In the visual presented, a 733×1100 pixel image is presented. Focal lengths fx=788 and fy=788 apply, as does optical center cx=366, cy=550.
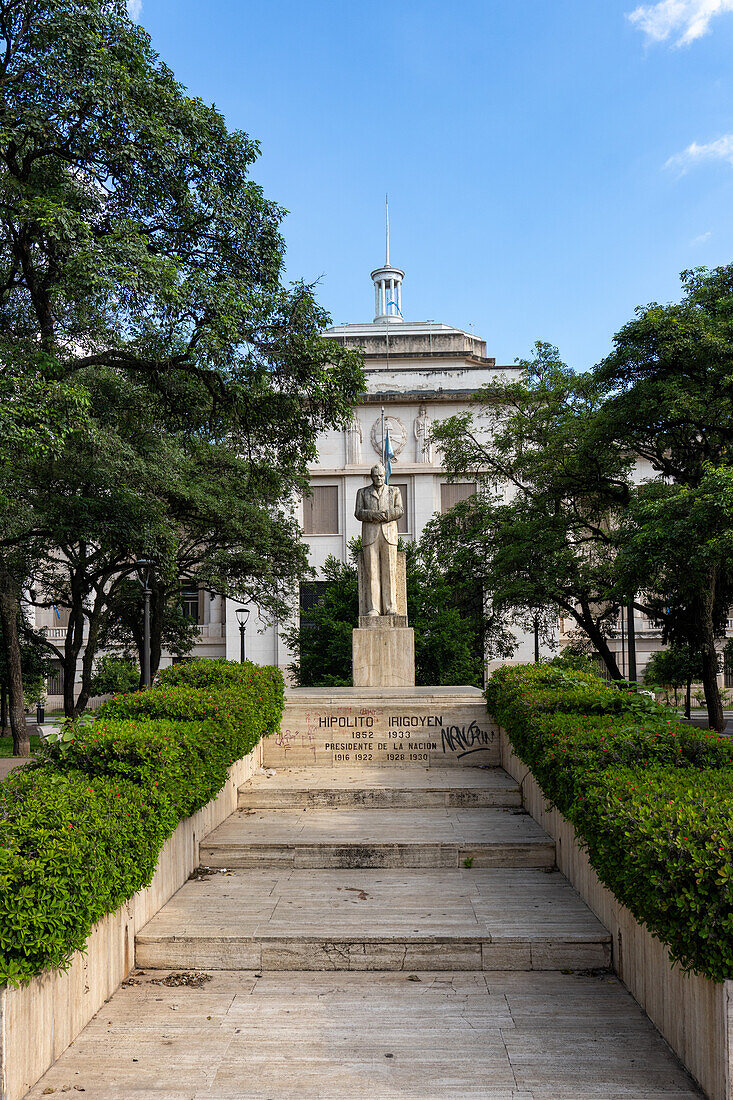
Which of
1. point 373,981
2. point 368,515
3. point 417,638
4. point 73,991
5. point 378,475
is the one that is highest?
point 378,475

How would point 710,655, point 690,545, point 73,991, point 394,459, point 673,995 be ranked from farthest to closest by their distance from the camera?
point 394,459 → point 710,655 → point 690,545 → point 73,991 → point 673,995

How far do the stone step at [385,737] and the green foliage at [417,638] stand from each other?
10970mm

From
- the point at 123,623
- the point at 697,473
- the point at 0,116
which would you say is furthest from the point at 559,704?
the point at 123,623

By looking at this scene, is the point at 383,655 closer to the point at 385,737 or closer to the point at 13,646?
the point at 385,737

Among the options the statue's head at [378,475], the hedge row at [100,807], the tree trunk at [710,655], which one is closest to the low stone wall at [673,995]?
the hedge row at [100,807]

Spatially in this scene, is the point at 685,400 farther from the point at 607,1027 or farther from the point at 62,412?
the point at 607,1027

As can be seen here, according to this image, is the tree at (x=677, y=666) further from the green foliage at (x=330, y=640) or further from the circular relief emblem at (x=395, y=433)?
the circular relief emblem at (x=395, y=433)

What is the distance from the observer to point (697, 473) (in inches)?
712

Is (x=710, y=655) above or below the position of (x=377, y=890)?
above

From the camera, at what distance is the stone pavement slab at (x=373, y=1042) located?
3.41m

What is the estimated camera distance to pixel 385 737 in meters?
9.97

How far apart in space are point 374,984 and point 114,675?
32.9 metres

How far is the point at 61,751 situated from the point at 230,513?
1574cm

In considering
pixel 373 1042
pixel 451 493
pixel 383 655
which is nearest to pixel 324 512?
pixel 451 493
